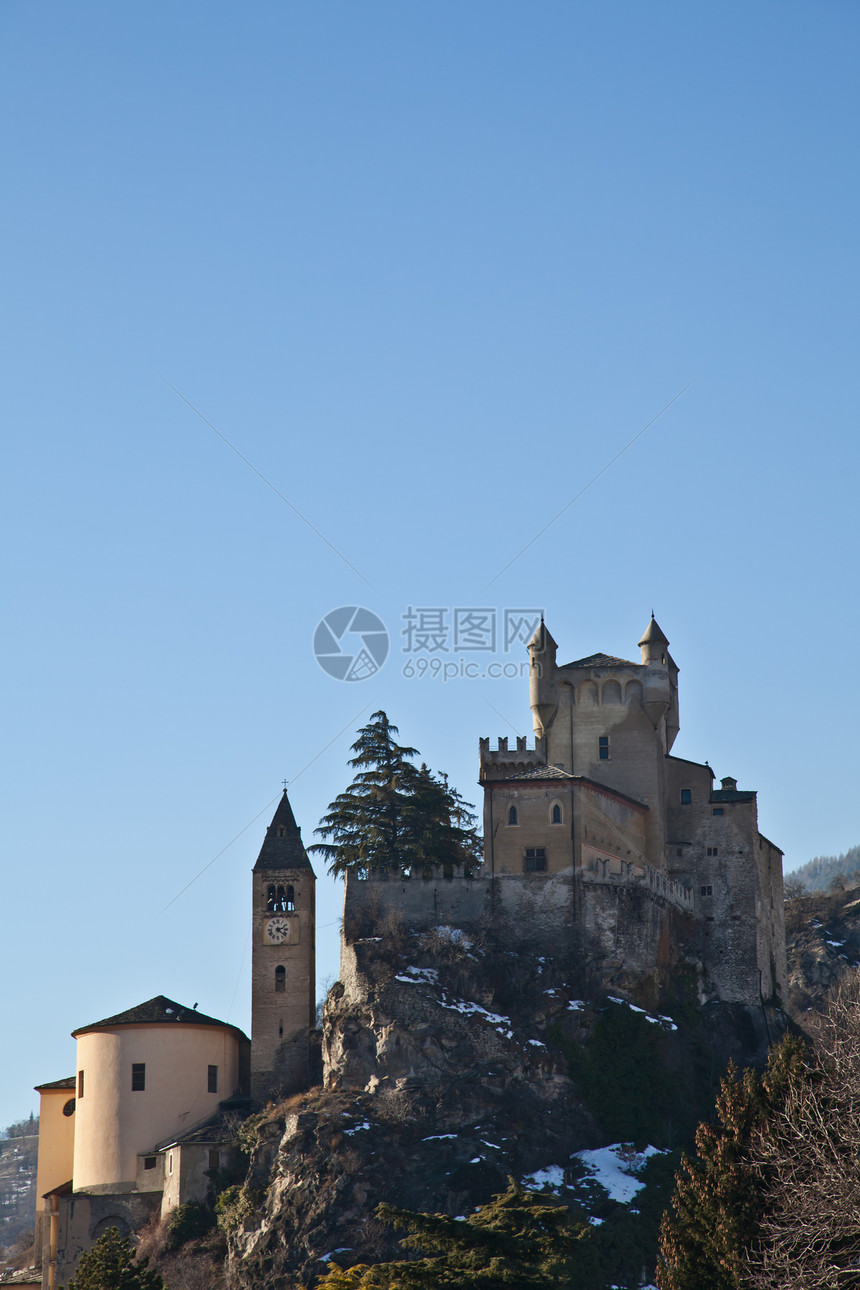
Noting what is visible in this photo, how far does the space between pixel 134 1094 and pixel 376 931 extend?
13.6 m

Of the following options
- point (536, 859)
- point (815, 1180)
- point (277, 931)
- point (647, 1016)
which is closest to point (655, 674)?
point (536, 859)

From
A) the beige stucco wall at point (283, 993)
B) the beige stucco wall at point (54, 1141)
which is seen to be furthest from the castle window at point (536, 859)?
the beige stucco wall at point (54, 1141)

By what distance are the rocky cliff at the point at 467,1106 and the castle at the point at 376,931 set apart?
6.76 feet

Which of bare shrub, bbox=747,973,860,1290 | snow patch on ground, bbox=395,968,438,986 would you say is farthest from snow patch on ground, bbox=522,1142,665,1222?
bare shrub, bbox=747,973,860,1290

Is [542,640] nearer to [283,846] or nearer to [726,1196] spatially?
[283,846]

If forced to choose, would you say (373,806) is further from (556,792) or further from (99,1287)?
Answer: (99,1287)

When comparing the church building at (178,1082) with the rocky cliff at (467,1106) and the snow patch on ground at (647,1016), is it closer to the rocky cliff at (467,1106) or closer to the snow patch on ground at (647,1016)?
the rocky cliff at (467,1106)

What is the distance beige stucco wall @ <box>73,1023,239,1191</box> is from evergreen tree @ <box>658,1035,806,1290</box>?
39.0 m

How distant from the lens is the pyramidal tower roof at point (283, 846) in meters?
84.8

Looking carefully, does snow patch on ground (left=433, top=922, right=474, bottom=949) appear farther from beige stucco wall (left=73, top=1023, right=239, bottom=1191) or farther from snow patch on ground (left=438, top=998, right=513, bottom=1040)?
beige stucco wall (left=73, top=1023, right=239, bottom=1191)

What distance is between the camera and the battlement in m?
89.5

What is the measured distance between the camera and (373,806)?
89.8 meters

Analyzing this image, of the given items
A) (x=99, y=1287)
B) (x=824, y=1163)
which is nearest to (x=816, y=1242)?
(x=824, y=1163)

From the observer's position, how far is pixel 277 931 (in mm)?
83062
